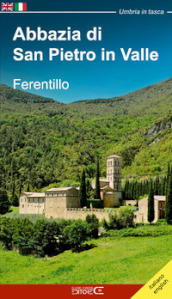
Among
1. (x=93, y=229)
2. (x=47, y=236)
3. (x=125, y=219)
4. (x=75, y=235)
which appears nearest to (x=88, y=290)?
(x=75, y=235)

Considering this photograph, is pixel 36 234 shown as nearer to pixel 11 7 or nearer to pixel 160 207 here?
pixel 160 207

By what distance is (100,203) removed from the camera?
116 feet

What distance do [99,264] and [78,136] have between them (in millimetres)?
75028

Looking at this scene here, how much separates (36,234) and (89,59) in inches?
618

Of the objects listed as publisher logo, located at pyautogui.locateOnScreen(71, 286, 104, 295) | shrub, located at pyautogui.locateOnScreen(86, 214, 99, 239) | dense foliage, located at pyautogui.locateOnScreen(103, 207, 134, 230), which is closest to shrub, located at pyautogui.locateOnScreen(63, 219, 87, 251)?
shrub, located at pyautogui.locateOnScreen(86, 214, 99, 239)

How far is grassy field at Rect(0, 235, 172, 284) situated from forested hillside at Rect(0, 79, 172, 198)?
29.3m

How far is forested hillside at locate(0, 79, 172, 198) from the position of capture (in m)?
66.4

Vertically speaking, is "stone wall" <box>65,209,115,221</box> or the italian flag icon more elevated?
the italian flag icon

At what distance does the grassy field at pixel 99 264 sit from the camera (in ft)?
50.7

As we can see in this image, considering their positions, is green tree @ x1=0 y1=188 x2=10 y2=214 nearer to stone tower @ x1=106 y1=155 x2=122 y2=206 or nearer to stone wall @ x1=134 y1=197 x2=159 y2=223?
stone tower @ x1=106 y1=155 x2=122 y2=206

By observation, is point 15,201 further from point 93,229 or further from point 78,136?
point 78,136

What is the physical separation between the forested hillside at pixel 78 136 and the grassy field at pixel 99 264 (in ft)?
96.2

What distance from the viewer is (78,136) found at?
9325 centimetres

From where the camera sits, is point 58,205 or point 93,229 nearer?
point 93,229
